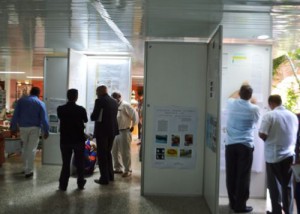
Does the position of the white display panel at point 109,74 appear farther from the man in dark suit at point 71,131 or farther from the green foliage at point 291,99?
the green foliage at point 291,99

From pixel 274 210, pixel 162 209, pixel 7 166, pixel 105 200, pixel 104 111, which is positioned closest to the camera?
pixel 274 210

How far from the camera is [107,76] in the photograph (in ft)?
21.3

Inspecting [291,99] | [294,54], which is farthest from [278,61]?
[291,99]

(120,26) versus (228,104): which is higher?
(120,26)

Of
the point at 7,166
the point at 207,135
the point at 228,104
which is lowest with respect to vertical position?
the point at 7,166

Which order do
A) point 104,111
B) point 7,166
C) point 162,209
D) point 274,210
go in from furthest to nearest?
Answer: point 7,166
point 104,111
point 162,209
point 274,210

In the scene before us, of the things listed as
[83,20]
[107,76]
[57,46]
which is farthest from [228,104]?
[57,46]

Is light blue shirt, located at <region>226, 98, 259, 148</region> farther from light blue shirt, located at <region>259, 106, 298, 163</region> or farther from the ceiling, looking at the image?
the ceiling

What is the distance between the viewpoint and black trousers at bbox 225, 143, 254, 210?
13.1 feet

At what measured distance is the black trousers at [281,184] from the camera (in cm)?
371

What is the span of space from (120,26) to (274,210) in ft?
9.97

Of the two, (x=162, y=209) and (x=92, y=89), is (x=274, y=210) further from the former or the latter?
(x=92, y=89)

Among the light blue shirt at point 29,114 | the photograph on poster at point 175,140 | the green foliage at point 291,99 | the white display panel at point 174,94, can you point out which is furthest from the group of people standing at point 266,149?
the light blue shirt at point 29,114

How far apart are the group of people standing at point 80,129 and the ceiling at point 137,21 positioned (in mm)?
948
